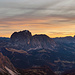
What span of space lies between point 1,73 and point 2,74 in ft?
8.19

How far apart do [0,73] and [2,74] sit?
2922 millimetres

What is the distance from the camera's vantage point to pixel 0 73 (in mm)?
181250

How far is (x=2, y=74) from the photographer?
181 meters

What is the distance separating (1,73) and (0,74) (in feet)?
14.0

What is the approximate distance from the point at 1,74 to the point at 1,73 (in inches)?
123

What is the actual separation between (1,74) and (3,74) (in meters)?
3.79

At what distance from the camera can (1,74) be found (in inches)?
7067

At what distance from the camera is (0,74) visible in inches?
7018

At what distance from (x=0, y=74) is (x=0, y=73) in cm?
314

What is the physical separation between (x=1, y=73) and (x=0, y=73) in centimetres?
161

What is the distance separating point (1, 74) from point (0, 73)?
8.49 feet
